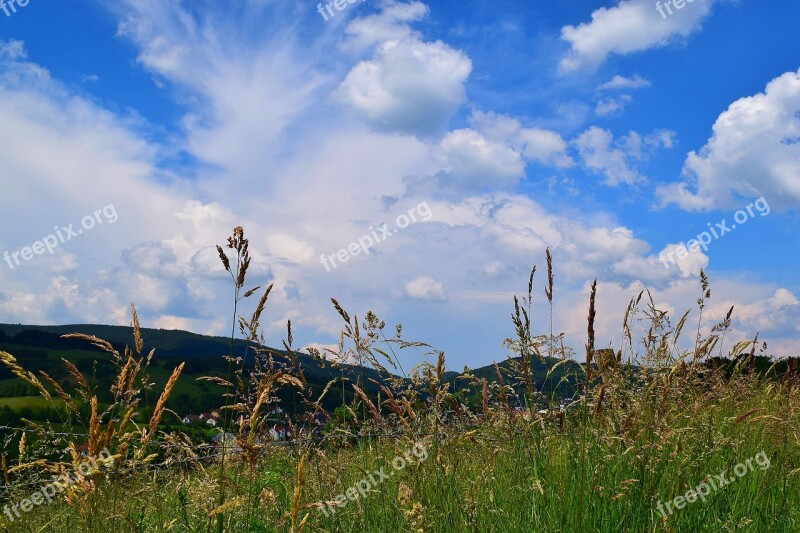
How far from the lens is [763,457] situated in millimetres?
4812

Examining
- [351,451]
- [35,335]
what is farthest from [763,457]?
[35,335]

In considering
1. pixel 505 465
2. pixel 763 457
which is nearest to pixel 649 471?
pixel 505 465

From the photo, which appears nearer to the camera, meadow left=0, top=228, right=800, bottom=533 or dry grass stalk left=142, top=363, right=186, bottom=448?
dry grass stalk left=142, top=363, right=186, bottom=448

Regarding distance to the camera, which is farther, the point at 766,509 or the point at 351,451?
the point at 351,451

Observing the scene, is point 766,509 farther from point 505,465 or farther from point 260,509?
point 260,509

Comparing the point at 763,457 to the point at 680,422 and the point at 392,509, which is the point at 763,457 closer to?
the point at 680,422

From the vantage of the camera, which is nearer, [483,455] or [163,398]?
[163,398]

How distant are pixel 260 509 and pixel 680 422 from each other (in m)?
3.31

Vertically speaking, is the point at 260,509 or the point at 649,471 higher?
the point at 649,471

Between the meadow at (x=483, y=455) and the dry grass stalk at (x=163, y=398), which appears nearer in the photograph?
the dry grass stalk at (x=163, y=398)

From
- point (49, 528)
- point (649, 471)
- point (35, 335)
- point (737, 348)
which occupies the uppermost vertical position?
point (35, 335)

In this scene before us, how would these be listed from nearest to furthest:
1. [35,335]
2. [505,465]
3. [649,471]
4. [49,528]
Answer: [649,471] → [505,465] → [49,528] → [35,335]

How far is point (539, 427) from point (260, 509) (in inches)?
85.2

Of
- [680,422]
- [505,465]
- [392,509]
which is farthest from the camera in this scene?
[680,422]
